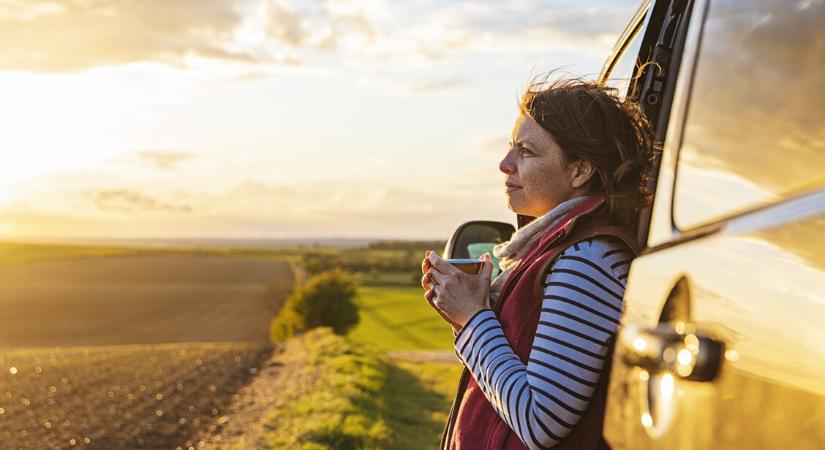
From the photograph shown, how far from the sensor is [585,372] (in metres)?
1.91

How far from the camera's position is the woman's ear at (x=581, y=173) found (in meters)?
2.13

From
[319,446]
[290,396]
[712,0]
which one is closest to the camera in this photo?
[712,0]

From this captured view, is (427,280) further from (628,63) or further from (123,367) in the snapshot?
(123,367)

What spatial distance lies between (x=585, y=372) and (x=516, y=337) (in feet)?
0.65

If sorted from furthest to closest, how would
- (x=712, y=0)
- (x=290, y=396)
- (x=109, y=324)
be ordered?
(x=109, y=324) → (x=290, y=396) → (x=712, y=0)

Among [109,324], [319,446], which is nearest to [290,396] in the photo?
[319,446]

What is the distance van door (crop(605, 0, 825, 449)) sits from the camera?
963mm

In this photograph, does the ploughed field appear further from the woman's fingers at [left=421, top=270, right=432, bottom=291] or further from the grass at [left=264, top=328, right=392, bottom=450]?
the woman's fingers at [left=421, top=270, right=432, bottom=291]

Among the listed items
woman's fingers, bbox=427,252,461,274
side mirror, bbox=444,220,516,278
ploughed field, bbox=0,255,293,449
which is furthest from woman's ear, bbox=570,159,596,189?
ploughed field, bbox=0,255,293,449

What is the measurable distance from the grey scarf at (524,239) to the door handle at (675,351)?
27.1 inches

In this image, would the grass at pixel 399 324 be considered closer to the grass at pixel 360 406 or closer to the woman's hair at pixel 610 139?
the grass at pixel 360 406

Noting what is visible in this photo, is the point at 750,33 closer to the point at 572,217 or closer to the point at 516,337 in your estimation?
the point at 572,217

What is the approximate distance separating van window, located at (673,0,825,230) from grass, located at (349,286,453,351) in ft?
119

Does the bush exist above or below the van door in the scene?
below
